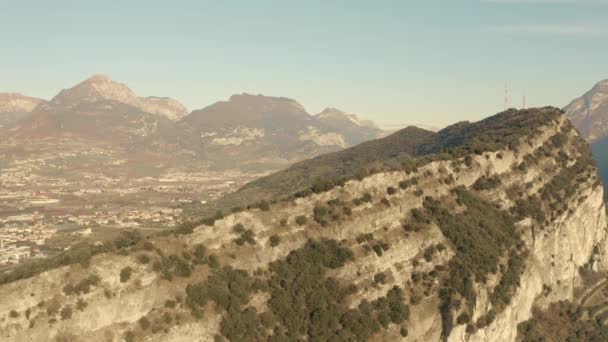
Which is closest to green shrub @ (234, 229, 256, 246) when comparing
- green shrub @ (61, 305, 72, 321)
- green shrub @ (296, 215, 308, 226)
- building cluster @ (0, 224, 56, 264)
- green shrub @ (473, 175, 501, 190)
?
green shrub @ (296, 215, 308, 226)

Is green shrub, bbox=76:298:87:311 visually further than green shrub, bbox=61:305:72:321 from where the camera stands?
Yes

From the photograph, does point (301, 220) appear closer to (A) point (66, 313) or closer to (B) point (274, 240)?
(B) point (274, 240)

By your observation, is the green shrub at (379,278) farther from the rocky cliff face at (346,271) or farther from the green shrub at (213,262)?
the green shrub at (213,262)

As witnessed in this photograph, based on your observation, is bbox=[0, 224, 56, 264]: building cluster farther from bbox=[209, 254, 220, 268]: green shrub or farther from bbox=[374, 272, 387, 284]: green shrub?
bbox=[374, 272, 387, 284]: green shrub

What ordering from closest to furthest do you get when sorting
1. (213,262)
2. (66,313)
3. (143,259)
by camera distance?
(66,313)
(143,259)
(213,262)

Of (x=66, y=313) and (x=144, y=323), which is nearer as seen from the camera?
(x=66, y=313)

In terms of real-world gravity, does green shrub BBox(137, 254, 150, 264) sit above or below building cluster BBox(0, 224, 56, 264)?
above

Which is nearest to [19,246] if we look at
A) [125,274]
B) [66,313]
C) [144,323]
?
[125,274]

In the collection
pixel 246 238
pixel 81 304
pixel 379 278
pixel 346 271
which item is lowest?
pixel 379 278

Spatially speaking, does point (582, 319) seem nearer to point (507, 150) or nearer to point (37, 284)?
point (507, 150)
